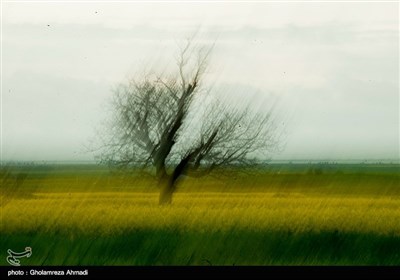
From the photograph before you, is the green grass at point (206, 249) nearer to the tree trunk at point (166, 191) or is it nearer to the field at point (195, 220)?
the field at point (195, 220)

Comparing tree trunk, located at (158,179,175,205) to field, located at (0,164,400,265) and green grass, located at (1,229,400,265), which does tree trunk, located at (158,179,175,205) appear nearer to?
field, located at (0,164,400,265)

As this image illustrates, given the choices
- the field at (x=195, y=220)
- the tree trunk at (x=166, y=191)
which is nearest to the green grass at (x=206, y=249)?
the field at (x=195, y=220)

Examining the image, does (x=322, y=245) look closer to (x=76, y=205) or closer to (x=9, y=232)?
(x=76, y=205)

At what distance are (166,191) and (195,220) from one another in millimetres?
524

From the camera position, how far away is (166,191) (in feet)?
38.0

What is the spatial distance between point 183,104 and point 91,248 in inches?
85.5

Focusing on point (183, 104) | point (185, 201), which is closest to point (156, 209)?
point (185, 201)

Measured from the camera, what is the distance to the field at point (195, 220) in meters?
11.5

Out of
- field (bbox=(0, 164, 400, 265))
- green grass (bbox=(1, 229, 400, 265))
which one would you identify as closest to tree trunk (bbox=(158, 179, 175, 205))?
field (bbox=(0, 164, 400, 265))

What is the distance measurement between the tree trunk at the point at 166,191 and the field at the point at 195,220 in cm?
8

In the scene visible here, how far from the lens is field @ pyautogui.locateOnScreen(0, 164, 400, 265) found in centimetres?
1147

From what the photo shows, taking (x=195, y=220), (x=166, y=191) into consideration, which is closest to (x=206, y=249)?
(x=195, y=220)

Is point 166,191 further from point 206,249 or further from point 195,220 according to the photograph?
point 206,249
